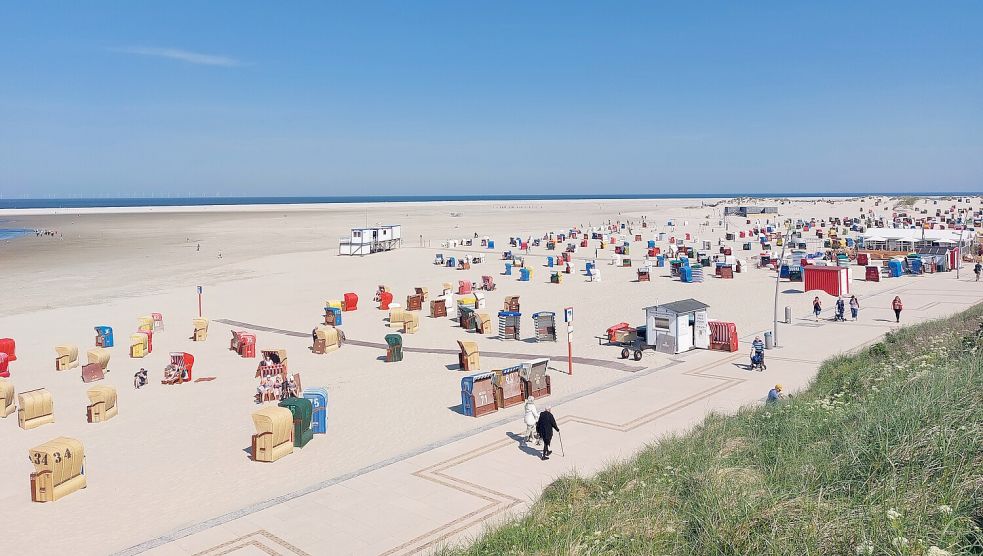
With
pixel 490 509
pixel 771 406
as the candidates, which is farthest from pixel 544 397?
pixel 490 509

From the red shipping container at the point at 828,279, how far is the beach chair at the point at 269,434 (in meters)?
24.8

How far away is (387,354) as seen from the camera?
828 inches

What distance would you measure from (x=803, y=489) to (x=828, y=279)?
25132 mm

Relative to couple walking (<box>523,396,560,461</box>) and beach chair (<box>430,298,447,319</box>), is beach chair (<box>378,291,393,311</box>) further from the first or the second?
couple walking (<box>523,396,560,461</box>)

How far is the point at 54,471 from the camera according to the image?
36.7ft

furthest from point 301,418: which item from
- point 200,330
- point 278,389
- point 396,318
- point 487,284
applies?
point 487,284

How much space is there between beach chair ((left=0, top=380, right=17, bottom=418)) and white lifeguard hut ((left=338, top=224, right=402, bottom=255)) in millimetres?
39001

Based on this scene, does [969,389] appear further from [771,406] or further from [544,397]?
[544,397]

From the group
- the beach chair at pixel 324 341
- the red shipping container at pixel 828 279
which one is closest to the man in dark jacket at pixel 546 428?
the beach chair at pixel 324 341

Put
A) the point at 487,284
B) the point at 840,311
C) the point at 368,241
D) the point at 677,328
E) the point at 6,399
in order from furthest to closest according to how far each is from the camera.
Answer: the point at 368,241, the point at 487,284, the point at 840,311, the point at 677,328, the point at 6,399

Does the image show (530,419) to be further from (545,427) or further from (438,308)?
(438,308)

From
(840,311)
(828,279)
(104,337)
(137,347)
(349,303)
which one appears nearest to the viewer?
(137,347)

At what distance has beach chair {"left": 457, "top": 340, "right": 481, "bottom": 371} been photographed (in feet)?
63.5

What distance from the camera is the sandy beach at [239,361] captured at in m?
11.5
